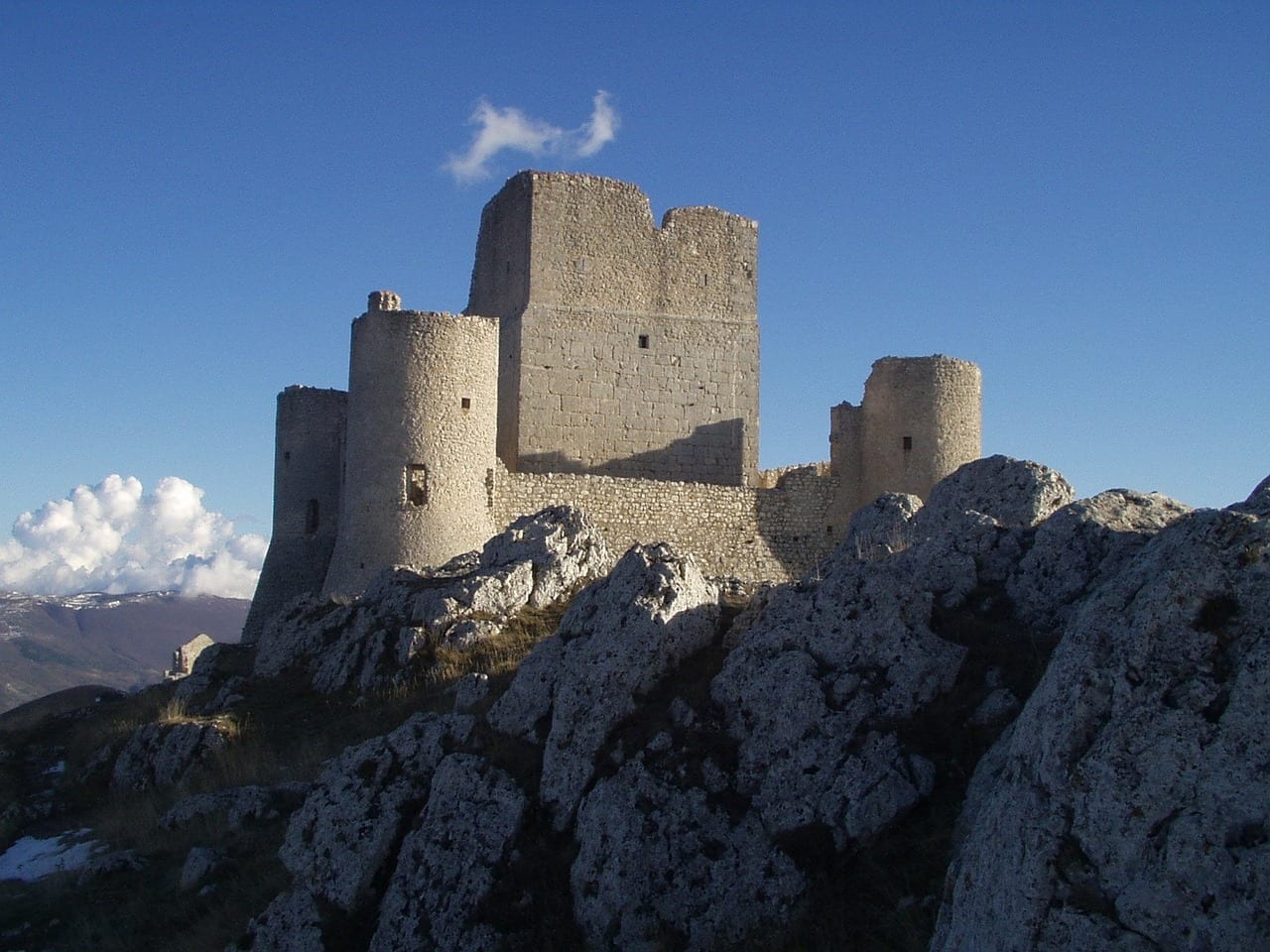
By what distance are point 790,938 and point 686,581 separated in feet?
9.69

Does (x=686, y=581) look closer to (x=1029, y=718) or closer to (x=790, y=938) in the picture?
(x=790, y=938)

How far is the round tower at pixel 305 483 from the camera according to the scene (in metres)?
22.6

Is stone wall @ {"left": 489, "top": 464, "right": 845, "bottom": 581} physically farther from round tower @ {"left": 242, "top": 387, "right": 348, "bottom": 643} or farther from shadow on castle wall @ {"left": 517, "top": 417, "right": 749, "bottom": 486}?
round tower @ {"left": 242, "top": 387, "right": 348, "bottom": 643}

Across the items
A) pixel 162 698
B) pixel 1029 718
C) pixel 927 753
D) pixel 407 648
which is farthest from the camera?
pixel 162 698

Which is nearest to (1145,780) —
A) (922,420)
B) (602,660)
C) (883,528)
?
(602,660)

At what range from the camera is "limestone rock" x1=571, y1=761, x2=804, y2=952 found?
19.9 ft

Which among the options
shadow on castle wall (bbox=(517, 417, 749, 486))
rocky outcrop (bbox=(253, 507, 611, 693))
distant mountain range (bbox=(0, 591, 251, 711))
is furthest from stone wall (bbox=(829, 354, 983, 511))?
distant mountain range (bbox=(0, 591, 251, 711))

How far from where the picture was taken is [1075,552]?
7.73m

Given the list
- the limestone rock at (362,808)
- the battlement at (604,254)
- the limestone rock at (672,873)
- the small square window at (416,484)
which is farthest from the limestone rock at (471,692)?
the battlement at (604,254)

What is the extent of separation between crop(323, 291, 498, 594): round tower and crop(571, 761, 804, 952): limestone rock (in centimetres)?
1309

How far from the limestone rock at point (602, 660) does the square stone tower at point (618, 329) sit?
1488 cm

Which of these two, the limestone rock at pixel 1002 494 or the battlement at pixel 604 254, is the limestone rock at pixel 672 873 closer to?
the limestone rock at pixel 1002 494

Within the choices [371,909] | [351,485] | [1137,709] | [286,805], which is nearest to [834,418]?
[351,485]

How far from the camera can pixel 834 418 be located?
25.2 meters
